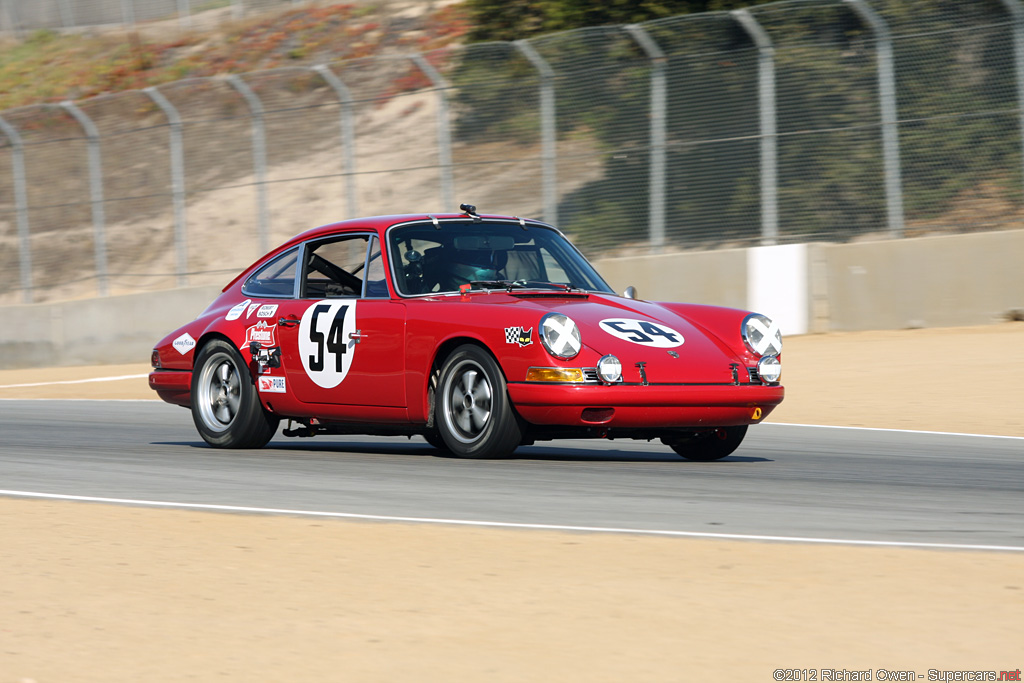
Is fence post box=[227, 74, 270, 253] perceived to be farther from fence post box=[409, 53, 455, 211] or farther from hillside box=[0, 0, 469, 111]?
hillside box=[0, 0, 469, 111]

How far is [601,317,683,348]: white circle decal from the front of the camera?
8.03m

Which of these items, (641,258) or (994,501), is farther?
(641,258)

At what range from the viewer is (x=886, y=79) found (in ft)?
53.6

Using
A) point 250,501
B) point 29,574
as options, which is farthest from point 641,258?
point 29,574

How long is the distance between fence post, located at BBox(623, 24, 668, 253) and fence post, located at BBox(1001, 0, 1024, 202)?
3.88m

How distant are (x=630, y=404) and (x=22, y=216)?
18351mm

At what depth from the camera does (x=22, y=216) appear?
79.0 ft

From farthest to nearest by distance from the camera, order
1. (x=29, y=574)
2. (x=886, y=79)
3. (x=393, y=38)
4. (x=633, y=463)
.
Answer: (x=393, y=38), (x=886, y=79), (x=633, y=463), (x=29, y=574)

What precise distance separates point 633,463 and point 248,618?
4366 millimetres

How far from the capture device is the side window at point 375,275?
8.84 metres

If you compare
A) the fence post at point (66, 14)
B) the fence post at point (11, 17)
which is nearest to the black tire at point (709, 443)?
the fence post at point (66, 14)

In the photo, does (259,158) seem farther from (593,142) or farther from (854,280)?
(854,280)

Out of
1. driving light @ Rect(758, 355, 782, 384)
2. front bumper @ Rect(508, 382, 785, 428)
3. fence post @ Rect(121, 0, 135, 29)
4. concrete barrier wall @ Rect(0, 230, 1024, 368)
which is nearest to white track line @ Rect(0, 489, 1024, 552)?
front bumper @ Rect(508, 382, 785, 428)

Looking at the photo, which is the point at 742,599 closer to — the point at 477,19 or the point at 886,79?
the point at 886,79
